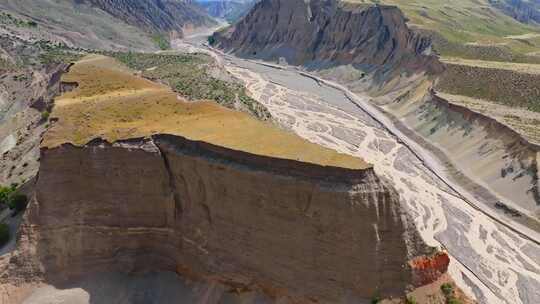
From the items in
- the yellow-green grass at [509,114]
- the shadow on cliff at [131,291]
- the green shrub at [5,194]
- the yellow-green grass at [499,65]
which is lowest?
the shadow on cliff at [131,291]

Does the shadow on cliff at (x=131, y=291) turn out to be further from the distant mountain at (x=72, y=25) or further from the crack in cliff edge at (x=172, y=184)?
the distant mountain at (x=72, y=25)

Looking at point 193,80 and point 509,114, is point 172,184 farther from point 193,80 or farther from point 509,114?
point 509,114

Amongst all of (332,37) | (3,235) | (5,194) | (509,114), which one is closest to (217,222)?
(3,235)

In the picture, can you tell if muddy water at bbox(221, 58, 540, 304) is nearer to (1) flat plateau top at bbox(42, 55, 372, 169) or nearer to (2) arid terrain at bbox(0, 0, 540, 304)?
(2) arid terrain at bbox(0, 0, 540, 304)

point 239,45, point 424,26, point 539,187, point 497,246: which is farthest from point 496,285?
point 239,45

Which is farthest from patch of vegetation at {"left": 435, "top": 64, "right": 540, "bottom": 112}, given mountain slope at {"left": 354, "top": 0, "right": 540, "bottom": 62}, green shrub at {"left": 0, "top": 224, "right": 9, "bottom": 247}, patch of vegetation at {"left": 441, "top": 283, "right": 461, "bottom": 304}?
green shrub at {"left": 0, "top": 224, "right": 9, "bottom": 247}

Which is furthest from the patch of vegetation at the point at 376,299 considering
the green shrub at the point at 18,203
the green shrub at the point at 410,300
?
the green shrub at the point at 18,203
